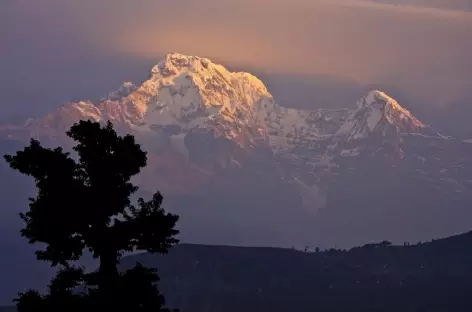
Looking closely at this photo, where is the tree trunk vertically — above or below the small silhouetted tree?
below

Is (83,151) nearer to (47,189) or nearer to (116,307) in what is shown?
(47,189)

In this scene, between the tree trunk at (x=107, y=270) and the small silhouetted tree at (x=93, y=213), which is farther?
the small silhouetted tree at (x=93, y=213)

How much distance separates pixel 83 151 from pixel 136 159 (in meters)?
2.53

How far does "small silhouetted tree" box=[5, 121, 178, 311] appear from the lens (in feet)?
202

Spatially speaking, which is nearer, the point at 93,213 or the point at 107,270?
the point at 93,213

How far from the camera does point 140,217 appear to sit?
2445 inches

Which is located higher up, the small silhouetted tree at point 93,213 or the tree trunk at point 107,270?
the small silhouetted tree at point 93,213

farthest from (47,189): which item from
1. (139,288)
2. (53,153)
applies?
(139,288)

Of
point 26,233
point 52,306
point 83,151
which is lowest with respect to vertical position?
point 52,306

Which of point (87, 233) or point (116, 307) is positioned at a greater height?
point (87, 233)

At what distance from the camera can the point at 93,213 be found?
204ft

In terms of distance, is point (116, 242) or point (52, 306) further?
point (116, 242)

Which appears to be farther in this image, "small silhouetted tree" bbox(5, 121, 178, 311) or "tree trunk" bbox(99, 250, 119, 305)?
"small silhouetted tree" bbox(5, 121, 178, 311)

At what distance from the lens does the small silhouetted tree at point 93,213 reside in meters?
61.4
